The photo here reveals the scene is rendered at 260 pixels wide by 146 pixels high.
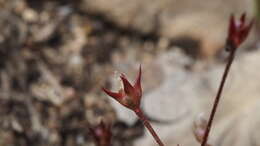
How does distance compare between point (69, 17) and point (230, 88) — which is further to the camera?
point (69, 17)

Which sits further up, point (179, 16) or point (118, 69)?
point (179, 16)

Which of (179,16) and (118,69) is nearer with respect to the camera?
(118,69)

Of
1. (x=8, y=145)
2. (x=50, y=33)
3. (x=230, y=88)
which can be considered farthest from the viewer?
(x=50, y=33)

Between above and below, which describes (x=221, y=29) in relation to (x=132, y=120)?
above

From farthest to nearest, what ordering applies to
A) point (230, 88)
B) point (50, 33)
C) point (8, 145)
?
point (50, 33) → point (230, 88) → point (8, 145)

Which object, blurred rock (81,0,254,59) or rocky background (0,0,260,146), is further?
blurred rock (81,0,254,59)

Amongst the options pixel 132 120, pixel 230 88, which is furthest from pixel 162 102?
pixel 230 88

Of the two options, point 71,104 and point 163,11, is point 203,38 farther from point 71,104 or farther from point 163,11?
point 71,104

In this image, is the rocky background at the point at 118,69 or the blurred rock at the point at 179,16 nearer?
the rocky background at the point at 118,69
